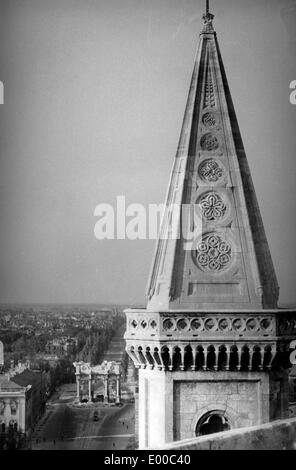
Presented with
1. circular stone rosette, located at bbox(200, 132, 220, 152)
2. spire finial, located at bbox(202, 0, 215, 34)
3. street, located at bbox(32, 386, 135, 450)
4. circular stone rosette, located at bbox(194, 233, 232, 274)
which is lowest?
street, located at bbox(32, 386, 135, 450)

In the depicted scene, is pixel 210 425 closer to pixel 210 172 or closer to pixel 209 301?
pixel 209 301

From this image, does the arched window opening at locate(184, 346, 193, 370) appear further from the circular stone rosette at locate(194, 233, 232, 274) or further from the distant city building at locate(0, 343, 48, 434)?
the distant city building at locate(0, 343, 48, 434)

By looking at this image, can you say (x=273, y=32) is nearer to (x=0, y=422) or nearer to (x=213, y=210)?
(x=213, y=210)

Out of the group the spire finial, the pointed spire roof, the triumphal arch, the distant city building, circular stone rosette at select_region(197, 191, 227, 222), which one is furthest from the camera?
the triumphal arch

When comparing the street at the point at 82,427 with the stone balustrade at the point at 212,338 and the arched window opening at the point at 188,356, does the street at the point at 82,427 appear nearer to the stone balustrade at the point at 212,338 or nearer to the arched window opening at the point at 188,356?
the stone balustrade at the point at 212,338

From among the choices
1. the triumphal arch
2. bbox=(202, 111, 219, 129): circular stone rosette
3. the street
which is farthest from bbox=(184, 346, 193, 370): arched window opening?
bbox=(202, 111, 219, 129): circular stone rosette

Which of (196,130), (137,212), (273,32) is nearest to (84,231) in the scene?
(137,212)

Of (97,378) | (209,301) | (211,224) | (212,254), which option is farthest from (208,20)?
(97,378)
